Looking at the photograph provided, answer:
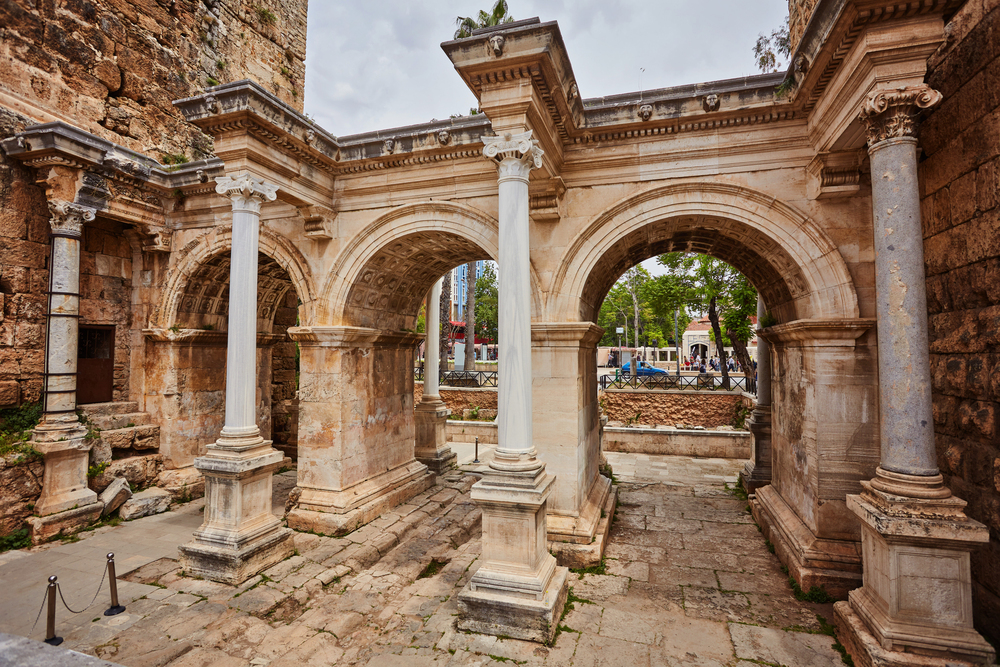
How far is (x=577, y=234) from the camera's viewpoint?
6359 mm

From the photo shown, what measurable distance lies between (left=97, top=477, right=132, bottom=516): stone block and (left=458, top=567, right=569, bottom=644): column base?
6797mm

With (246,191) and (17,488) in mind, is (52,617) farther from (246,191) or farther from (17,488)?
(246,191)

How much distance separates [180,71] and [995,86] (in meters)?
13.0

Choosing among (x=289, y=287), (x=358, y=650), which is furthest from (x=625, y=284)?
(x=358, y=650)

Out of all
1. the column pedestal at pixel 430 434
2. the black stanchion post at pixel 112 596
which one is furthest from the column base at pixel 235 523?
the column pedestal at pixel 430 434

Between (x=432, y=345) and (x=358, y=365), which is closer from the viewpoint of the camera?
(x=358, y=365)

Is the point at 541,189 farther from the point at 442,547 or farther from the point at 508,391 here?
the point at 442,547

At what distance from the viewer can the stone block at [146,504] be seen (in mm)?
7855

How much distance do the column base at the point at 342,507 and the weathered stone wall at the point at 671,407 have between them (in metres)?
9.42

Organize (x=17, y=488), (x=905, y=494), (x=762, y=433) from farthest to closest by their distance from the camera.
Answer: (x=762, y=433)
(x=17, y=488)
(x=905, y=494)

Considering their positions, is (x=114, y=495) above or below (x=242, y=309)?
below

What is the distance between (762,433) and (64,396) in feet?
39.7

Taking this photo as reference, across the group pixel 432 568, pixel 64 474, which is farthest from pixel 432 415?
pixel 64 474

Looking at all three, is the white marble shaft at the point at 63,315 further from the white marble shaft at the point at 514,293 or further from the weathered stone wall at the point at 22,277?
the white marble shaft at the point at 514,293
